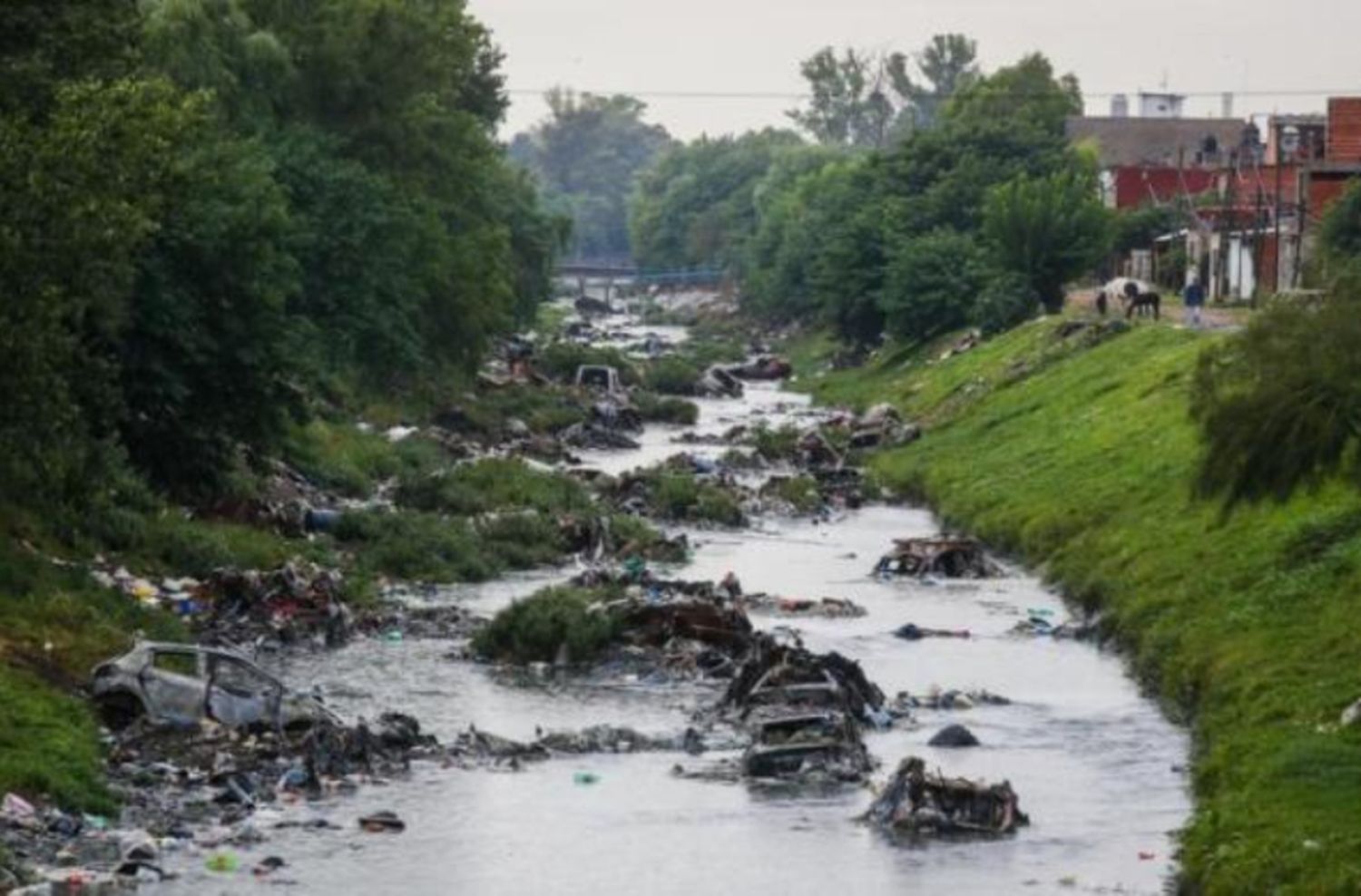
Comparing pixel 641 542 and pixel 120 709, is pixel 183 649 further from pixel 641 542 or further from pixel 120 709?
pixel 641 542

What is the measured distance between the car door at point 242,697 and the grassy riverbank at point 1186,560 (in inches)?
433

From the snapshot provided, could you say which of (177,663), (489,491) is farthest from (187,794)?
(489,491)

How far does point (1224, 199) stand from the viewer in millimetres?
105750

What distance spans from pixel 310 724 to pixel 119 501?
1259 cm

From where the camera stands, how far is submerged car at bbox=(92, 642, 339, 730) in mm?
38281

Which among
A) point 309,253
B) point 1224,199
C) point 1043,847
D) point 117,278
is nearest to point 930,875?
point 1043,847

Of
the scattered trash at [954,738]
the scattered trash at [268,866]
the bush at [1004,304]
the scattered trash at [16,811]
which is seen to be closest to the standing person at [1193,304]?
the bush at [1004,304]

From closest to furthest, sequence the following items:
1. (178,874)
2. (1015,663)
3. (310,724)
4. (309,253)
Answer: (178,874), (310,724), (1015,663), (309,253)

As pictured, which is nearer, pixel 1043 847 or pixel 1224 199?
pixel 1043 847

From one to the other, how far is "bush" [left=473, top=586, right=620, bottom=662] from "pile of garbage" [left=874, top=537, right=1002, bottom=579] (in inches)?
517

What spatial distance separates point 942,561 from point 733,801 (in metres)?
24.0

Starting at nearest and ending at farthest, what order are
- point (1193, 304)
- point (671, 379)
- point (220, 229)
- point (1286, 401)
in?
point (1286, 401)
point (220, 229)
point (1193, 304)
point (671, 379)

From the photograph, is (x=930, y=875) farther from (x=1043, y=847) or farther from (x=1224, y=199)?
(x=1224, y=199)

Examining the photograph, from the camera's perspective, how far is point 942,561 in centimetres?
6016
